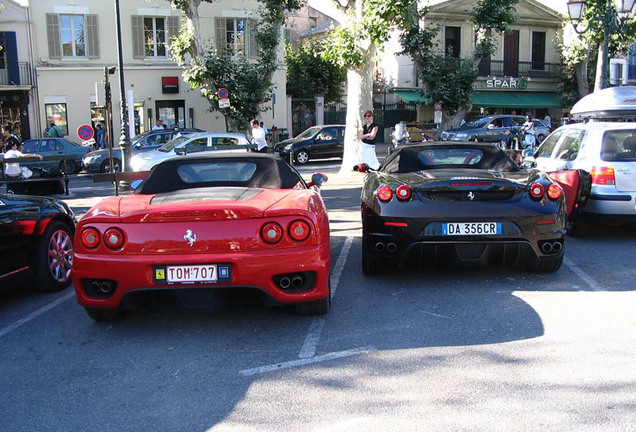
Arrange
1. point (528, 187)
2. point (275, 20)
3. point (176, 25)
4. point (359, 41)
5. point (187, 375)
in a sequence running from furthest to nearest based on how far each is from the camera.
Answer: point (176, 25) → point (275, 20) → point (359, 41) → point (528, 187) → point (187, 375)


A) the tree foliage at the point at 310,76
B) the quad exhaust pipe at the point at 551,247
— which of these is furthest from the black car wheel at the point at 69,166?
the tree foliage at the point at 310,76

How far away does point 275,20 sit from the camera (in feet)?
91.4

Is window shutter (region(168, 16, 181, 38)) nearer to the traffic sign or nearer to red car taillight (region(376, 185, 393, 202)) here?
the traffic sign

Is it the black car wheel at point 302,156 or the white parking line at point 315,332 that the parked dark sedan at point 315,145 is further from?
the white parking line at point 315,332

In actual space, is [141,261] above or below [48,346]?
above

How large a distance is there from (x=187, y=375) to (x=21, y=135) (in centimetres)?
2924

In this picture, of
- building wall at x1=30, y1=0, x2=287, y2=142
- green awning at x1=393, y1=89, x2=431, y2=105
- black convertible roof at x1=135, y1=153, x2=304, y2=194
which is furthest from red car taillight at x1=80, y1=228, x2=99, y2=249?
green awning at x1=393, y1=89, x2=431, y2=105

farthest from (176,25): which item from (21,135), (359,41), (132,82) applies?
(359,41)

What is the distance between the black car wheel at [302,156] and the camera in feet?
84.3

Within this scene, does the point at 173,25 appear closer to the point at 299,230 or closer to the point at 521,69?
the point at 521,69

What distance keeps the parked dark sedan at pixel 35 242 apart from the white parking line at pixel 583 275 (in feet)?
16.9

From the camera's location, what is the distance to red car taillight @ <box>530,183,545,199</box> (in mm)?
5926

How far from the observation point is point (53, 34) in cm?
2998

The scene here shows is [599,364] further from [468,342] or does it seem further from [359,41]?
[359,41]
